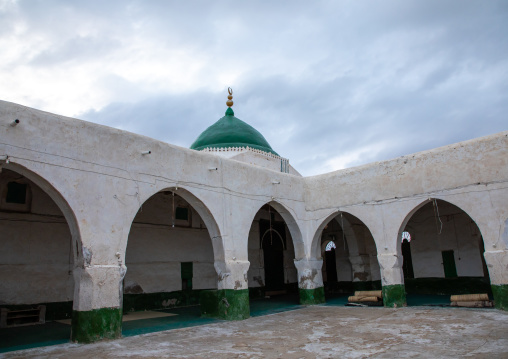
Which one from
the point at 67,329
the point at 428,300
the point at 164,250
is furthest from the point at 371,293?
the point at 67,329

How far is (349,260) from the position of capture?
13781mm

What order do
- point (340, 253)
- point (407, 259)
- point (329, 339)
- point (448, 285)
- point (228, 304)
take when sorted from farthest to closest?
point (340, 253) < point (407, 259) < point (448, 285) < point (228, 304) < point (329, 339)

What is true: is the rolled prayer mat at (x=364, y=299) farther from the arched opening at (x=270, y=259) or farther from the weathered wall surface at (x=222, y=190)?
the arched opening at (x=270, y=259)

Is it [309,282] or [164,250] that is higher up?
[164,250]

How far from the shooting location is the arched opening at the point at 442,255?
1191 centimetres

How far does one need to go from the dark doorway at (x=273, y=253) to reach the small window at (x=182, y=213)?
138 inches

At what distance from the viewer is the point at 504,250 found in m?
8.09

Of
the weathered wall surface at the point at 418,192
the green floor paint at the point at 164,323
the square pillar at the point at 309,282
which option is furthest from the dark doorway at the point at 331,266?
the green floor paint at the point at 164,323

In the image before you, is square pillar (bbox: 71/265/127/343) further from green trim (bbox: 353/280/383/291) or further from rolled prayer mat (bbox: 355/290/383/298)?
green trim (bbox: 353/280/383/291)

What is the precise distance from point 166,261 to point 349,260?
21.5 ft

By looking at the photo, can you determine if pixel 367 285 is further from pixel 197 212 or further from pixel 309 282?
pixel 197 212

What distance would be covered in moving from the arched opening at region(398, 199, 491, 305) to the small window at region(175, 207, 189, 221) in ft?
22.0

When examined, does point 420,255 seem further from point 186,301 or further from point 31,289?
point 31,289

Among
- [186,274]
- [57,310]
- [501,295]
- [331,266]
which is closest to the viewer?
[501,295]
